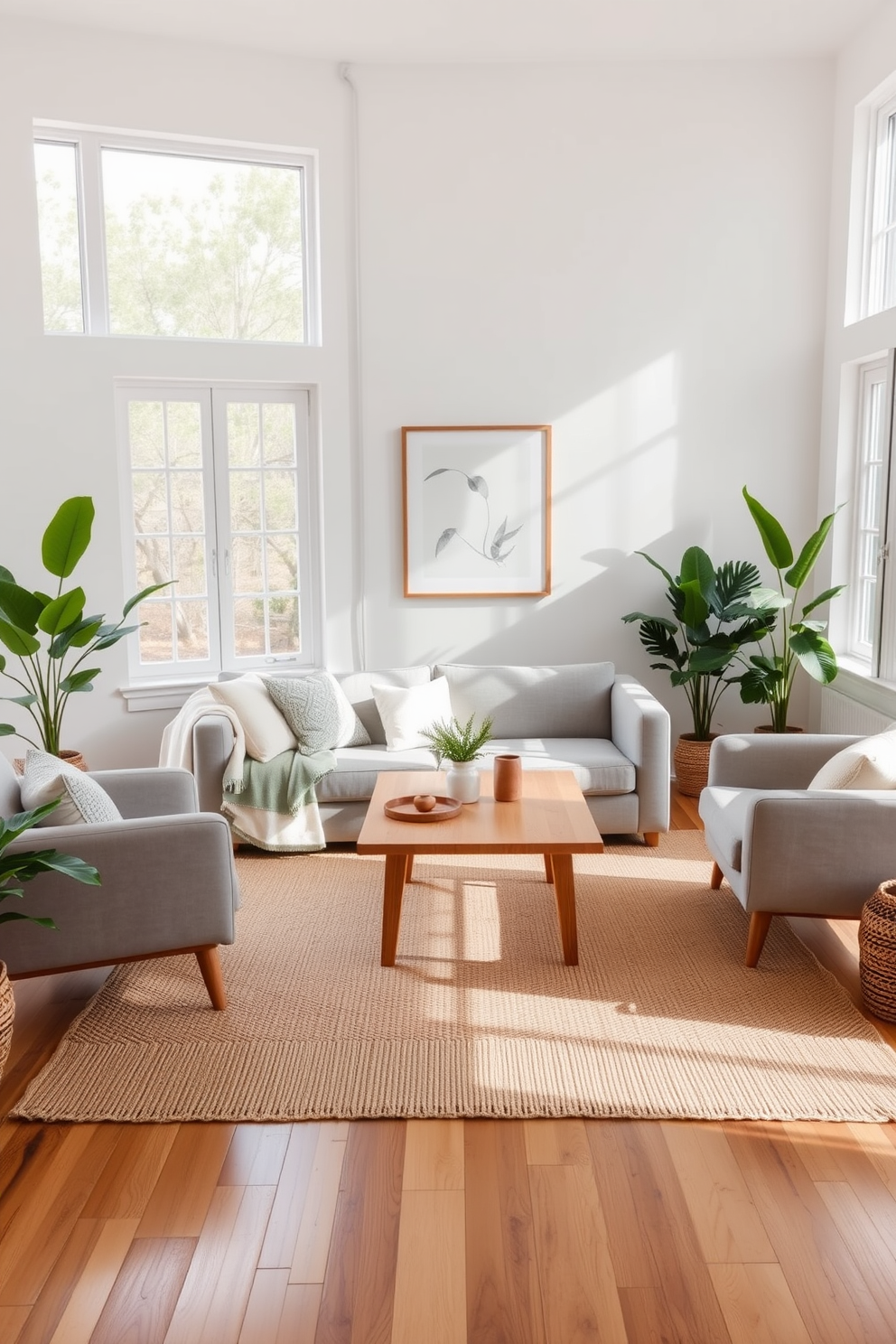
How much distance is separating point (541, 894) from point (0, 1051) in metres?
2.12

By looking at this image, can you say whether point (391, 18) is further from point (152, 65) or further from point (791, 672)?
point (791, 672)

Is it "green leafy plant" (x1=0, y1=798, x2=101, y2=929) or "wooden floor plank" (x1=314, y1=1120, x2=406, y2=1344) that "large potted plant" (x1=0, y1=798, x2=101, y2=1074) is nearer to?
"green leafy plant" (x1=0, y1=798, x2=101, y2=929)

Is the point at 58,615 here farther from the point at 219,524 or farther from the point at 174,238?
the point at 174,238

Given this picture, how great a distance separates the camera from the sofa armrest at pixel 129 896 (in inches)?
119

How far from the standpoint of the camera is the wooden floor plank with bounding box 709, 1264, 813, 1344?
2.00m

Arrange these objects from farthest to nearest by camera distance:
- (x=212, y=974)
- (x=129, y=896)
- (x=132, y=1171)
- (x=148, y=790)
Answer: (x=148, y=790), (x=212, y=974), (x=129, y=896), (x=132, y=1171)

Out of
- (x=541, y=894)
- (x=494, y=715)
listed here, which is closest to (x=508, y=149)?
(x=494, y=715)

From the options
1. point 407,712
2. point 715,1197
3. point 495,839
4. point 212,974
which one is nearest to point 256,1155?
point 212,974

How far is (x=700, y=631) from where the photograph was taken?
17.8 ft

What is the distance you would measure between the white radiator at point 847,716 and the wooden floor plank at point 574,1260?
3.01m

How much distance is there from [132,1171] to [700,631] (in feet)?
12.3

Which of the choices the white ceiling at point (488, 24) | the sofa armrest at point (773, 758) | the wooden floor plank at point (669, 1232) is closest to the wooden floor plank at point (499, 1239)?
the wooden floor plank at point (669, 1232)

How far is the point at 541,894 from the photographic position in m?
4.23

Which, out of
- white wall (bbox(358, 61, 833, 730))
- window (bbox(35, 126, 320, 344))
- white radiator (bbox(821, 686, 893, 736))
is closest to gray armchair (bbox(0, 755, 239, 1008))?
white wall (bbox(358, 61, 833, 730))
